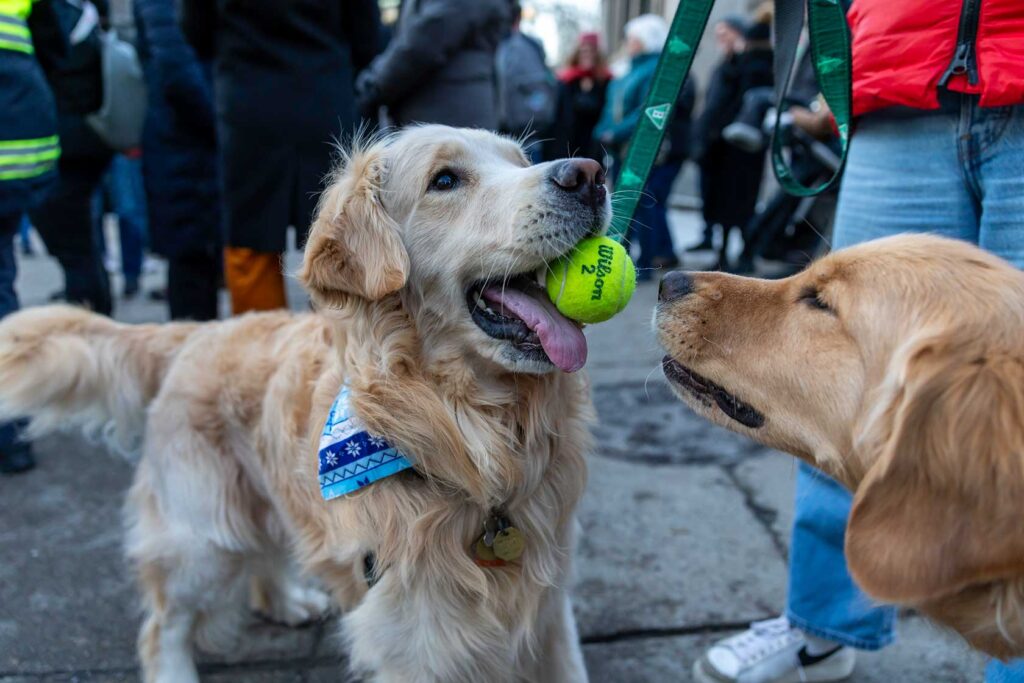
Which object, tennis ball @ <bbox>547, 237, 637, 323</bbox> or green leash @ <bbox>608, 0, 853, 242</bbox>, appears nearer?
tennis ball @ <bbox>547, 237, 637, 323</bbox>

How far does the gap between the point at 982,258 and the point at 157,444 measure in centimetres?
234

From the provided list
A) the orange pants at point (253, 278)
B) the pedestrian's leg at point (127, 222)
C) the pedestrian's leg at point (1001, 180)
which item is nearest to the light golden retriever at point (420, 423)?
the pedestrian's leg at point (1001, 180)

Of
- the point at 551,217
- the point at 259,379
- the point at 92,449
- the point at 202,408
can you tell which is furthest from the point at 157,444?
the point at 92,449

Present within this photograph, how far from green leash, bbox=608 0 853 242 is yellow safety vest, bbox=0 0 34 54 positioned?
2.64 metres

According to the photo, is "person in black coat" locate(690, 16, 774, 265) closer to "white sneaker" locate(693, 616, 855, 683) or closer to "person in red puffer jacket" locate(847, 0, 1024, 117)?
"white sneaker" locate(693, 616, 855, 683)

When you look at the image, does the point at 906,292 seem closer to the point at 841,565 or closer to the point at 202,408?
the point at 841,565

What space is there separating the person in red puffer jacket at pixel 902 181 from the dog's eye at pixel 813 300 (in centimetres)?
29

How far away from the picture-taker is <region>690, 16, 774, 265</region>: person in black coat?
7480mm

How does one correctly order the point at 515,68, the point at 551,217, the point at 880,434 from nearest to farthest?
the point at 880,434, the point at 551,217, the point at 515,68

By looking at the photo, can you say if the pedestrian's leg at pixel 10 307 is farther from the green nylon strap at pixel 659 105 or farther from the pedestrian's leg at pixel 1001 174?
the pedestrian's leg at pixel 1001 174

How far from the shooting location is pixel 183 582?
239cm

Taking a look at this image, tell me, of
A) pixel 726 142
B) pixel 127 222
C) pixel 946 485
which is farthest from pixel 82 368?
pixel 726 142

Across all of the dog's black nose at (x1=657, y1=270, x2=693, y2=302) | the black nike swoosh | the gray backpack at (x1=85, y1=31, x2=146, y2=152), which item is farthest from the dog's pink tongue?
the gray backpack at (x1=85, y1=31, x2=146, y2=152)

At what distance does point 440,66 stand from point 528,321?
2183 mm
